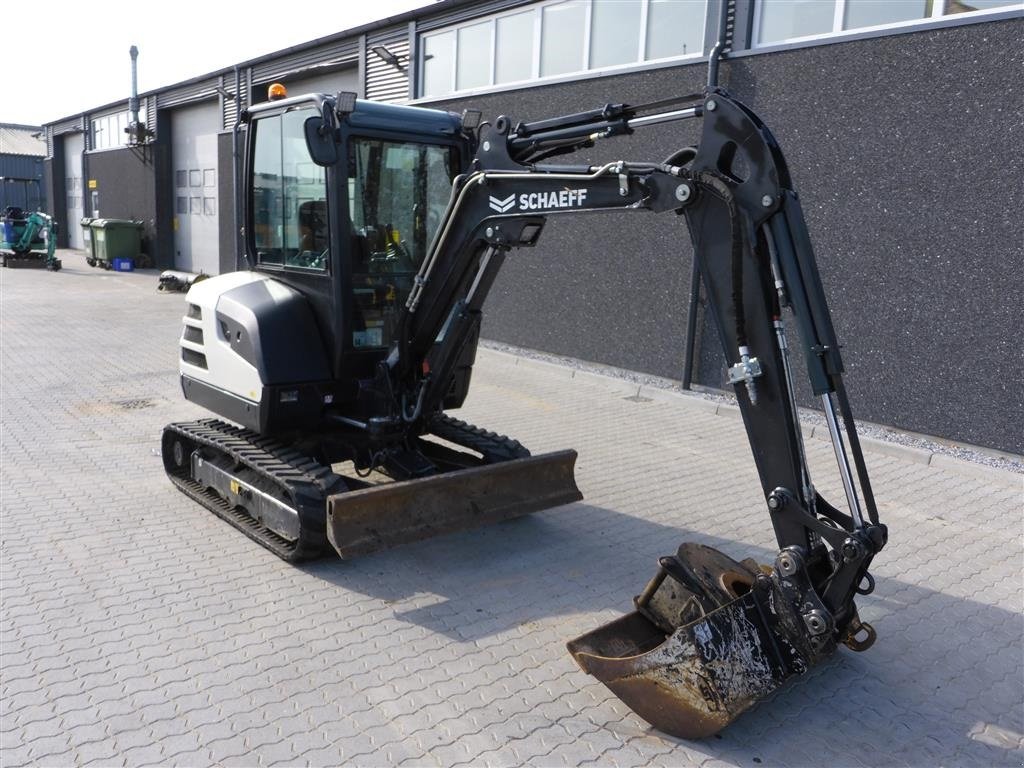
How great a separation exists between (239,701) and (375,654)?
678mm

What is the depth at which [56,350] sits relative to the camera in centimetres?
1202


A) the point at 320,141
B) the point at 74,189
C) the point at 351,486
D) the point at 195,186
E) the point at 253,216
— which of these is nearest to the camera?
the point at 320,141

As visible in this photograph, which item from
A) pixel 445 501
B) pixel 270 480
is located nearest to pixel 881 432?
pixel 445 501

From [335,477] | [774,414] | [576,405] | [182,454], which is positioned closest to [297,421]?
[335,477]

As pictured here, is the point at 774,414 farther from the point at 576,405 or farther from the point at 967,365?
the point at 576,405

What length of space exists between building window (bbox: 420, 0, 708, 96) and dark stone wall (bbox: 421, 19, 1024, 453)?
21.8 inches

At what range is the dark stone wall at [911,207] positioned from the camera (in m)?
7.55

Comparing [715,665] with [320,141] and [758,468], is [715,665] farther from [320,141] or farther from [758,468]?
[320,141]

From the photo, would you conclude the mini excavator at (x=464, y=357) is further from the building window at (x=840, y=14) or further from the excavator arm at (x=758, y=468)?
the building window at (x=840, y=14)

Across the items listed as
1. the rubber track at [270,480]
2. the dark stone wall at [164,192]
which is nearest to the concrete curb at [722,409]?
the rubber track at [270,480]

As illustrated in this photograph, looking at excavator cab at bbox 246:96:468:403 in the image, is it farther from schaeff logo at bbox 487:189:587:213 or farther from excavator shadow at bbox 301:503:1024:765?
excavator shadow at bbox 301:503:1024:765

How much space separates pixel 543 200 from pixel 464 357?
171cm

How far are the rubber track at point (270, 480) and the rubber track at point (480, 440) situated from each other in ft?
3.49

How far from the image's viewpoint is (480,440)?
609cm
